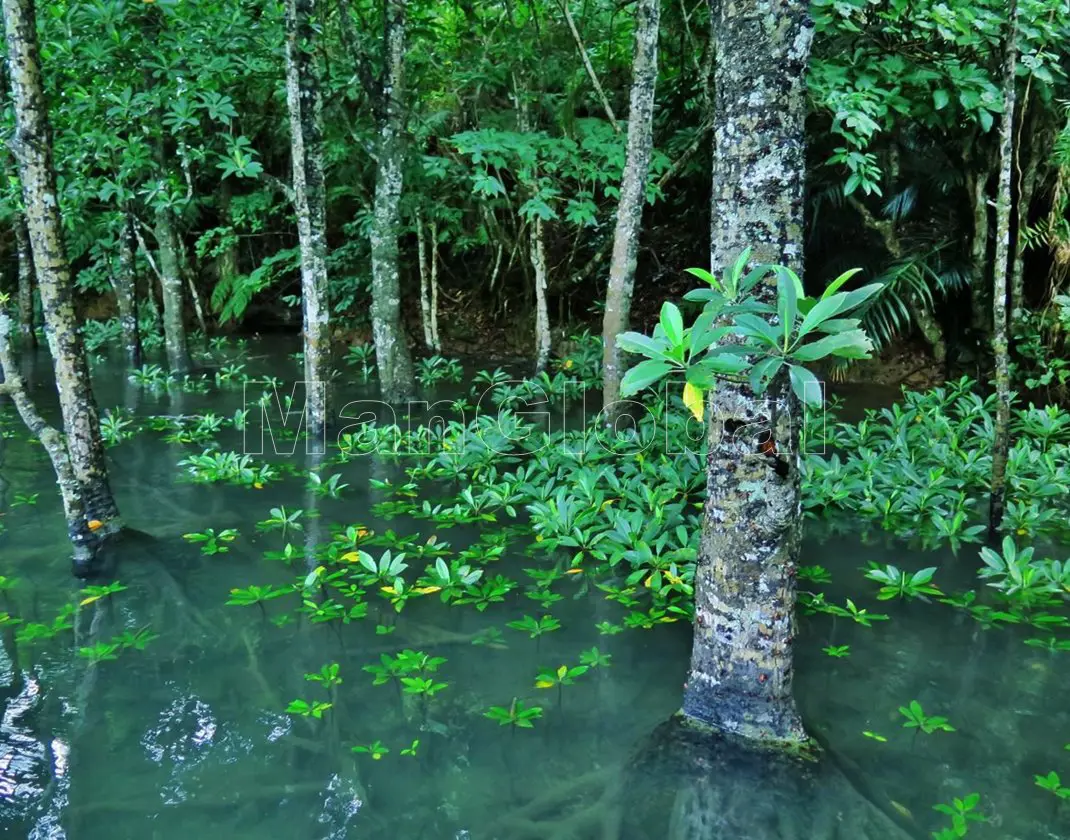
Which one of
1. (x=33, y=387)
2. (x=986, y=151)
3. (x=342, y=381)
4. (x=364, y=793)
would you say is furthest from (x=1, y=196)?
(x=986, y=151)

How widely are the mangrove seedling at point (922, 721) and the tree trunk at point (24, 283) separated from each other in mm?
12376

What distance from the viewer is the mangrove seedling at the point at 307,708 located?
11.9 ft

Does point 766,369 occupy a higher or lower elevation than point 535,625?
higher

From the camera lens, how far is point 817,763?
3119 mm

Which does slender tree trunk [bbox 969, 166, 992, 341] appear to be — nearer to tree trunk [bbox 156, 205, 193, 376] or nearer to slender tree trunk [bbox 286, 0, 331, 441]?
slender tree trunk [bbox 286, 0, 331, 441]

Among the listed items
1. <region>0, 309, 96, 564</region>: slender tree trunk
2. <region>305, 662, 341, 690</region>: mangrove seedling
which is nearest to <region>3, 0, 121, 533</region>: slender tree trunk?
<region>0, 309, 96, 564</region>: slender tree trunk

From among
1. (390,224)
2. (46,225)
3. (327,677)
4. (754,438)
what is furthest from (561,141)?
(327,677)

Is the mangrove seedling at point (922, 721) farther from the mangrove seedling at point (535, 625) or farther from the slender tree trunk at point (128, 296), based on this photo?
the slender tree trunk at point (128, 296)

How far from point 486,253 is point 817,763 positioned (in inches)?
450

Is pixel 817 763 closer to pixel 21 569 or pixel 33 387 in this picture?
pixel 21 569

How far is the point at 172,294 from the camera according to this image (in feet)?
37.0

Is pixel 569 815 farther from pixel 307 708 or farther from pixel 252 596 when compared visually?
pixel 252 596

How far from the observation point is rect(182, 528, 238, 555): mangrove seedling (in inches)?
216

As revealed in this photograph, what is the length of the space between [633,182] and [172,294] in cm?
745
